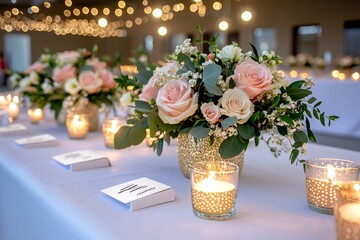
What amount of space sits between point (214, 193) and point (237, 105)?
249 millimetres

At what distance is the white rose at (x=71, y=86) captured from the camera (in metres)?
2.03

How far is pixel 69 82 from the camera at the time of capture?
80.1 inches

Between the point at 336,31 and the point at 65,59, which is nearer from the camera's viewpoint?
the point at 65,59

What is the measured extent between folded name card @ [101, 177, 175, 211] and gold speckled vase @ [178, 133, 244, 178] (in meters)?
0.16

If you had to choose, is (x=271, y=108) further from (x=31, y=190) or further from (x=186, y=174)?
(x=31, y=190)

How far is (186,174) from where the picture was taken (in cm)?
128

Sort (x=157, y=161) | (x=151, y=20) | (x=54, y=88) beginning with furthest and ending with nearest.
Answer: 1. (x=151, y=20)
2. (x=54, y=88)
3. (x=157, y=161)

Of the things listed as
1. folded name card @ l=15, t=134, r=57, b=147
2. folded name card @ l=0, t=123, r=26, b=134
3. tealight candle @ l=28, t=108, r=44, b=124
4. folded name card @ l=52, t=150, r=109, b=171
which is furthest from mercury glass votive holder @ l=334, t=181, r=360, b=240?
tealight candle @ l=28, t=108, r=44, b=124

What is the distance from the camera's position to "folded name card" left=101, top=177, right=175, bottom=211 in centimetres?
101

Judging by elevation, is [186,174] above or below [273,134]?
below

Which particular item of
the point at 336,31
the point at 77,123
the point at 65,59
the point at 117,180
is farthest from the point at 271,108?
the point at 336,31

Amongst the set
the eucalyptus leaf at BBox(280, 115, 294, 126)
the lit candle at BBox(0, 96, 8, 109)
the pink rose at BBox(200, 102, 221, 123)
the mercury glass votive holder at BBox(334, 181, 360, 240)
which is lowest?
the mercury glass votive holder at BBox(334, 181, 360, 240)

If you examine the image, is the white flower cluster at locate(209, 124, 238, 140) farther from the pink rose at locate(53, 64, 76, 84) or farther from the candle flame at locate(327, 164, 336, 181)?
the pink rose at locate(53, 64, 76, 84)

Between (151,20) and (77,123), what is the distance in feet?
46.5
